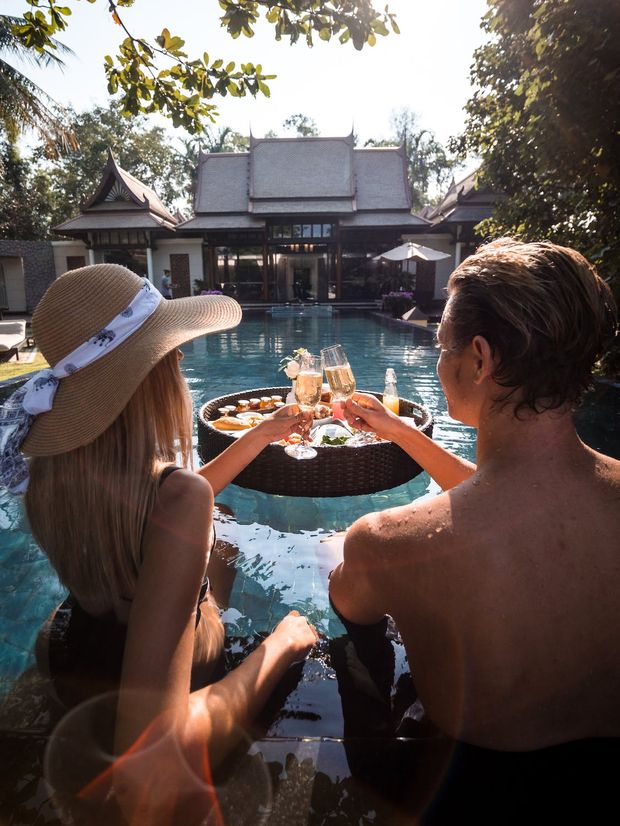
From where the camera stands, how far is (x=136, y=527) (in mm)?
1074

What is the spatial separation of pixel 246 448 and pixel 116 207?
2461 centimetres

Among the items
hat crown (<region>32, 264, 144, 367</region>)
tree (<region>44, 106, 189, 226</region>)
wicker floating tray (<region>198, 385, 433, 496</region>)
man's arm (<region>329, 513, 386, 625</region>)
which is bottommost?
wicker floating tray (<region>198, 385, 433, 496</region>)

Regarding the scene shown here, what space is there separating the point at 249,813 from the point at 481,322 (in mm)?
1158

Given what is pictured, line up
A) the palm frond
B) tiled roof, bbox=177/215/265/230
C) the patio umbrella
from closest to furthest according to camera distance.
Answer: the palm frond < the patio umbrella < tiled roof, bbox=177/215/265/230

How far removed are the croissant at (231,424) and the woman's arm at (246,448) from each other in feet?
2.91

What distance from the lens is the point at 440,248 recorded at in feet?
77.0

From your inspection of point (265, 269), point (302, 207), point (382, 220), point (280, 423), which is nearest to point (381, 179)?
point (382, 220)

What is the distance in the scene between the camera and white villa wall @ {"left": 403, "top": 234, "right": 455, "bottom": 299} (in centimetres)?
2292

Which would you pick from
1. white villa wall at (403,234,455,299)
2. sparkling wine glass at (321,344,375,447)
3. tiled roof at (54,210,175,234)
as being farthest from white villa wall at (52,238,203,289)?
sparkling wine glass at (321,344,375,447)

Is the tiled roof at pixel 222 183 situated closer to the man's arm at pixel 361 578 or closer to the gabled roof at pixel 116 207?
the gabled roof at pixel 116 207

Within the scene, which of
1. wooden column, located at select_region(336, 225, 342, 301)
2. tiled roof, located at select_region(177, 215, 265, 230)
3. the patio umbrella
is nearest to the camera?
the patio umbrella

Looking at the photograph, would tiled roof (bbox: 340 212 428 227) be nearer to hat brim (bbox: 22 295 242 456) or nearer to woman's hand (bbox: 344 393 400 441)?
woman's hand (bbox: 344 393 400 441)

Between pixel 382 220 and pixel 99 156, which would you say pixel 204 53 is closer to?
pixel 382 220

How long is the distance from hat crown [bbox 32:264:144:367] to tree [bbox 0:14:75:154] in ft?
52.5
